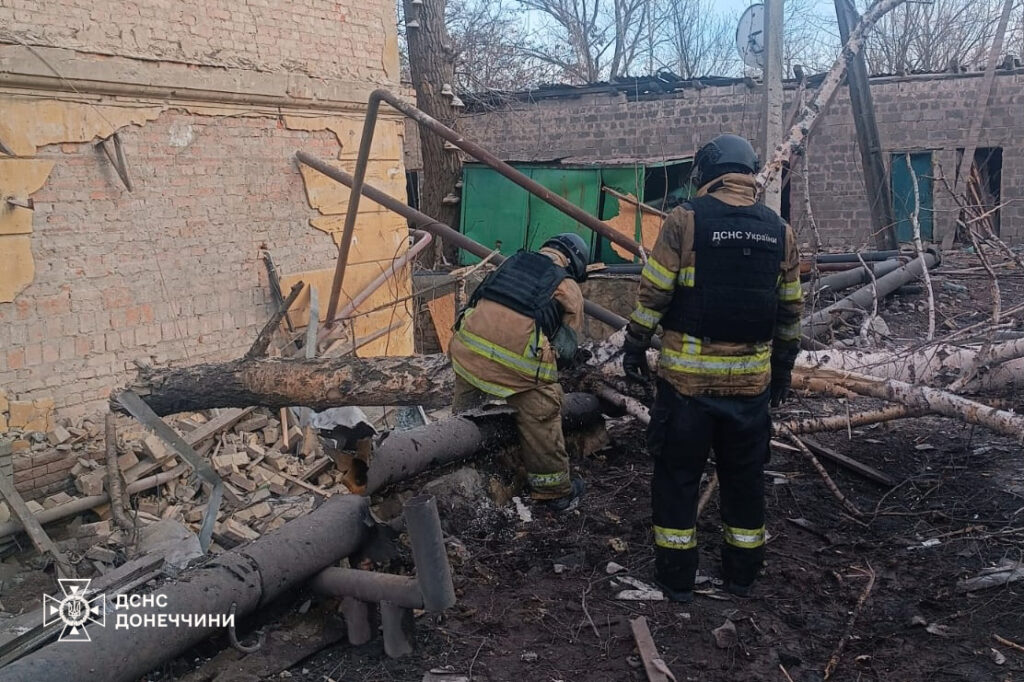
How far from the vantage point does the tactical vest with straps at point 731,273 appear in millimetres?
3219

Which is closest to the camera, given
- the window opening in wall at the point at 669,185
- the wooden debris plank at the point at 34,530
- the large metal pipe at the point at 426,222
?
the wooden debris plank at the point at 34,530

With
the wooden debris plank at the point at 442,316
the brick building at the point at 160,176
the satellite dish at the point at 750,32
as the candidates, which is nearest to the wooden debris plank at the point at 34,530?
the brick building at the point at 160,176

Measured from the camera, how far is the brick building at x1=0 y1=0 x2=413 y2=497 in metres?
5.94

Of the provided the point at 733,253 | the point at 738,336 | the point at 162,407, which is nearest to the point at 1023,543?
the point at 738,336

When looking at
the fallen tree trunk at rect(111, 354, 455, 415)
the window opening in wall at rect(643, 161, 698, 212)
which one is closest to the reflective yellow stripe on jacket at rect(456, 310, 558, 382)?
the fallen tree trunk at rect(111, 354, 455, 415)

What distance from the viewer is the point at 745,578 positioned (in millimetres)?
3359

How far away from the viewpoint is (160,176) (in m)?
6.83

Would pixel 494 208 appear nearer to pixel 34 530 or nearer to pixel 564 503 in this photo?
pixel 34 530

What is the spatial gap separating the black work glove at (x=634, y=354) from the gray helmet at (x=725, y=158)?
2.31 ft

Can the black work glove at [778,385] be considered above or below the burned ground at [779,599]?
above

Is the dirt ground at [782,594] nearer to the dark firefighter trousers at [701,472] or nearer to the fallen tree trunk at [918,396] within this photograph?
the dark firefighter trousers at [701,472]

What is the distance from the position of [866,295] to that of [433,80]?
6.90 meters

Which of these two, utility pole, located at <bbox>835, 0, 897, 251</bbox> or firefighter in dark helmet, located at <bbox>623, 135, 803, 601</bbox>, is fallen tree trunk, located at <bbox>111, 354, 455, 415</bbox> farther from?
utility pole, located at <bbox>835, 0, 897, 251</bbox>

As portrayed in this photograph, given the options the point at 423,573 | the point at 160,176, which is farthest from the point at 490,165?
the point at 423,573
